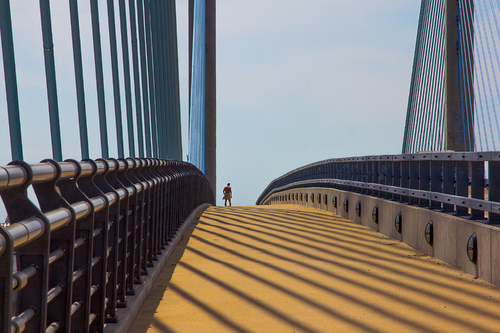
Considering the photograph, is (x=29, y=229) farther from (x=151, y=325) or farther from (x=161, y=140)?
(x=161, y=140)

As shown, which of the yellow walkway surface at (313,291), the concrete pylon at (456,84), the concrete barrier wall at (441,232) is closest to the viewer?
the yellow walkway surface at (313,291)

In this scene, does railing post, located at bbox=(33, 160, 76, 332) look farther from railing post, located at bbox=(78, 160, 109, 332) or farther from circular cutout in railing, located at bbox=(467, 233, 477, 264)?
circular cutout in railing, located at bbox=(467, 233, 477, 264)

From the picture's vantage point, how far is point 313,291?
4.98m

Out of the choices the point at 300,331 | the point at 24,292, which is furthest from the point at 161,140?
the point at 24,292

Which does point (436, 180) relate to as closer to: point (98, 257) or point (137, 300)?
point (137, 300)

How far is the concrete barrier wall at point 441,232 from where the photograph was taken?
5008 mm

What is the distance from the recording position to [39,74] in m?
5.69

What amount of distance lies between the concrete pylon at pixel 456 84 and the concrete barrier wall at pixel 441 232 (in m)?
13.8

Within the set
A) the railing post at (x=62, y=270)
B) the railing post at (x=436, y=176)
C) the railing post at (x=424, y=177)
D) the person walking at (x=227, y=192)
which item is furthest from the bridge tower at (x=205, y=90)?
the railing post at (x=62, y=270)

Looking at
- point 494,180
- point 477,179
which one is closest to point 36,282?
→ point 494,180

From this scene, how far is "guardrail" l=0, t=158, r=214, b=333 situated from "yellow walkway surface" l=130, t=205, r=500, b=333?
0.55 metres

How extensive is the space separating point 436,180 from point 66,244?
5.13 m

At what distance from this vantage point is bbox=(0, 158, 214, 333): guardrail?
6.81 feet

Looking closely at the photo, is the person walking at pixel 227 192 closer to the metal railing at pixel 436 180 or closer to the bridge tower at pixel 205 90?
the bridge tower at pixel 205 90
